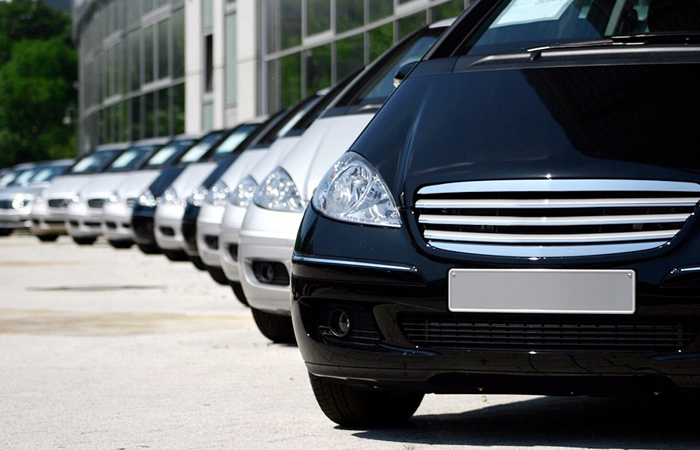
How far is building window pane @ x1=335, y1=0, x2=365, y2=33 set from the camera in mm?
23500

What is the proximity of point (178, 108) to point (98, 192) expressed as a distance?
59.1ft

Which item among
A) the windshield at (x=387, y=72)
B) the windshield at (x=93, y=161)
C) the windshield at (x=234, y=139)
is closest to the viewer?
the windshield at (x=387, y=72)

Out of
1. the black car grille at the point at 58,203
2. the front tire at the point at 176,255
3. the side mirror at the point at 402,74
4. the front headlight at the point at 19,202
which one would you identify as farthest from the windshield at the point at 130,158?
the side mirror at the point at 402,74

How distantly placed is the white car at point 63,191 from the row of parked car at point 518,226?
1725cm

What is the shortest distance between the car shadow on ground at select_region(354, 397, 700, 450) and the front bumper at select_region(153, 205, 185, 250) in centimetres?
933

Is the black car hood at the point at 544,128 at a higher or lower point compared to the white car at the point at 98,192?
higher

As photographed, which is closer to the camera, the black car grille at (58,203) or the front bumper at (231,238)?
the front bumper at (231,238)

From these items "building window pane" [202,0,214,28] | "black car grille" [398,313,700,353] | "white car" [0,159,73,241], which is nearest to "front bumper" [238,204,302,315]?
"black car grille" [398,313,700,353]

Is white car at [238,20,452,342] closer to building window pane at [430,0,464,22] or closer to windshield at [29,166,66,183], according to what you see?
building window pane at [430,0,464,22]

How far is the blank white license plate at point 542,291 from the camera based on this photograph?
157 inches

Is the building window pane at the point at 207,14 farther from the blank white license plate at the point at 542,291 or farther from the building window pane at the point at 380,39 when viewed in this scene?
the blank white license plate at the point at 542,291

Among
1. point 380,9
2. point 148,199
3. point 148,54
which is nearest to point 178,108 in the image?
point 148,54

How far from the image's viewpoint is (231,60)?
32750 mm

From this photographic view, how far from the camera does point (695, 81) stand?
438cm
